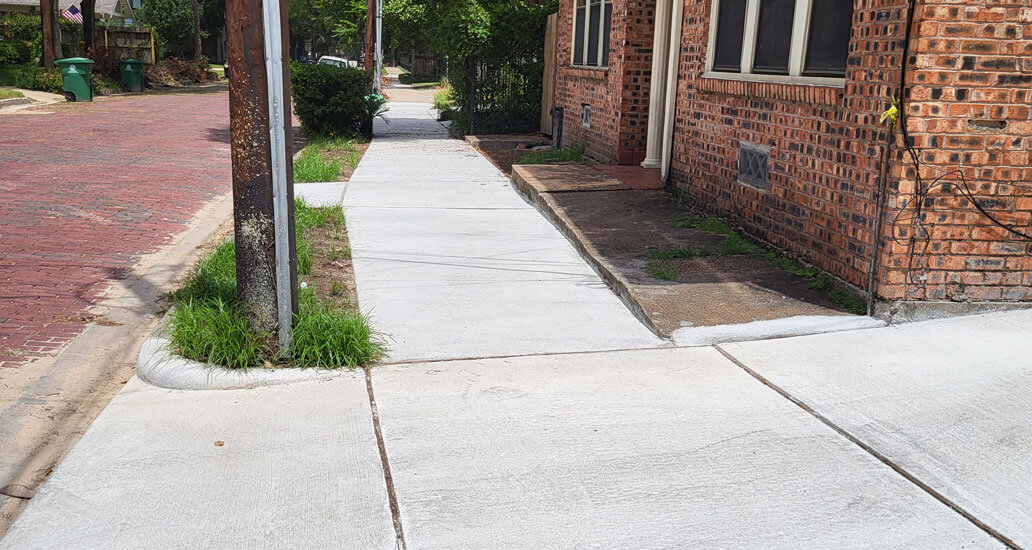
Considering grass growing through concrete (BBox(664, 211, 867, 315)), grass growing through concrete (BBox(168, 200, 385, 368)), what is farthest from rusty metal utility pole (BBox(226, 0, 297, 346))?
grass growing through concrete (BBox(664, 211, 867, 315))

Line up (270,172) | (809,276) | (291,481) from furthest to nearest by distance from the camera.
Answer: (809,276)
(270,172)
(291,481)

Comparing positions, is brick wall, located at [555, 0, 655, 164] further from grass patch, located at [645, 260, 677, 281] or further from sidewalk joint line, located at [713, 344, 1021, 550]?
sidewalk joint line, located at [713, 344, 1021, 550]

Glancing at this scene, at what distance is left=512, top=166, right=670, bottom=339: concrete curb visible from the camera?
18.4 ft

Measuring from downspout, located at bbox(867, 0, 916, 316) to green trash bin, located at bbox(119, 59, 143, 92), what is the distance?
30590mm

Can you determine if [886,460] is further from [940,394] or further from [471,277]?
[471,277]

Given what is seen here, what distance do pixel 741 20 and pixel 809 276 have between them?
2.44 metres

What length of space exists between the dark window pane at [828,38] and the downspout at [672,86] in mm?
2736

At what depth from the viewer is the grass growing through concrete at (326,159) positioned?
36.1 ft

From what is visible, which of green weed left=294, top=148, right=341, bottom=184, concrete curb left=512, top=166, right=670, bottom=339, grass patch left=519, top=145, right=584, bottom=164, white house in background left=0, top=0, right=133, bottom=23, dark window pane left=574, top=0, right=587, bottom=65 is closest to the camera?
concrete curb left=512, top=166, right=670, bottom=339

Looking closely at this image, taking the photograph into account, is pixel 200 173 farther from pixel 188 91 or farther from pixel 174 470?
pixel 188 91

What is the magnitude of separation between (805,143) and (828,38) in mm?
706

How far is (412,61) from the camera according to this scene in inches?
2322

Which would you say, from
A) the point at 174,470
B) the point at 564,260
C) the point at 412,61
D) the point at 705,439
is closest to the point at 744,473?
the point at 705,439

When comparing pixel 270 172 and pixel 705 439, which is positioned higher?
pixel 270 172
